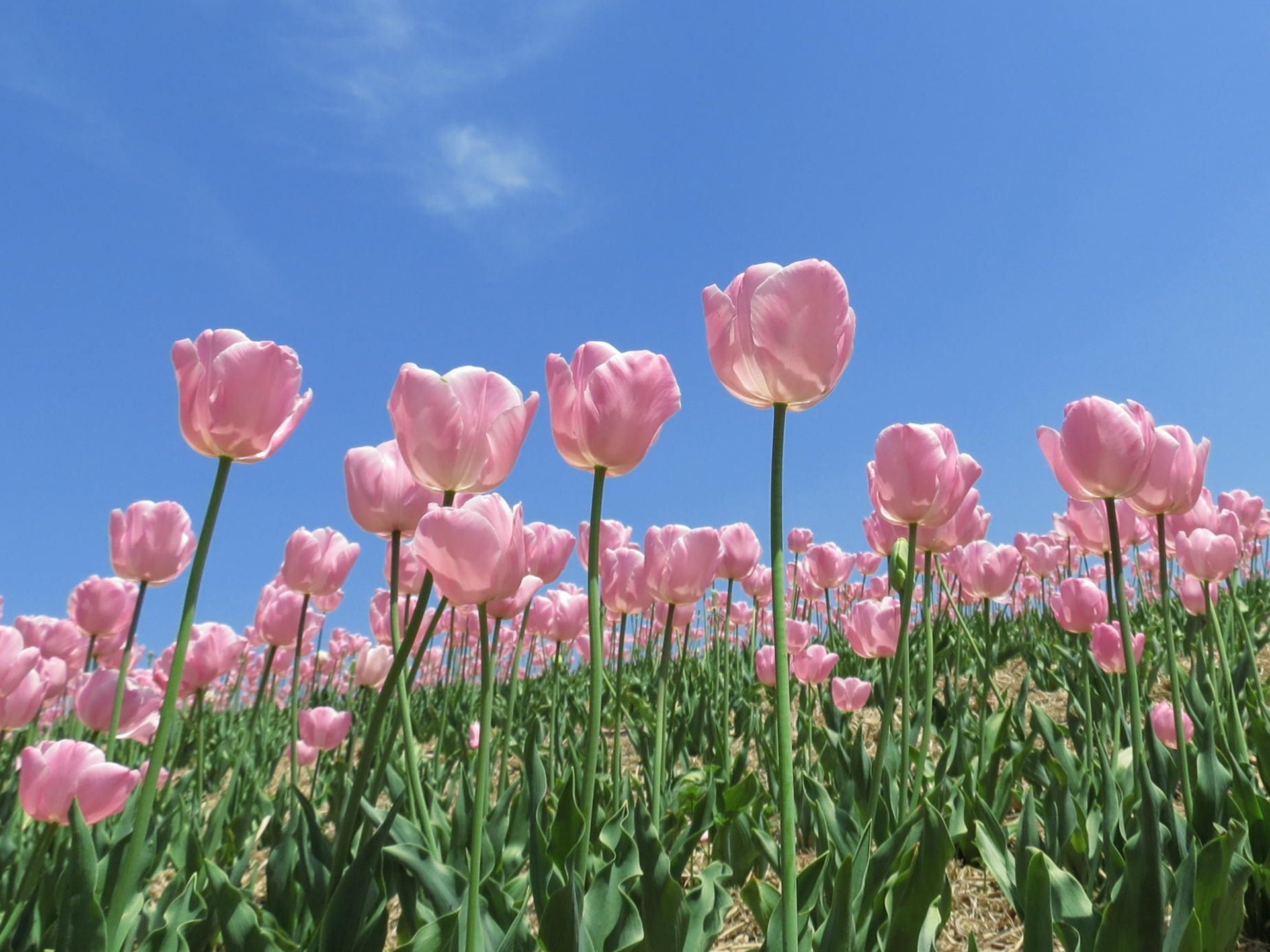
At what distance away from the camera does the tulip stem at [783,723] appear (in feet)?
3.84

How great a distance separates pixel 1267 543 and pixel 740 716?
28.3 ft

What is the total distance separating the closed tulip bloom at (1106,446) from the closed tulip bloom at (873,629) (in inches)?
47.4

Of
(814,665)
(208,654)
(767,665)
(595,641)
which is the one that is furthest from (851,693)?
(595,641)

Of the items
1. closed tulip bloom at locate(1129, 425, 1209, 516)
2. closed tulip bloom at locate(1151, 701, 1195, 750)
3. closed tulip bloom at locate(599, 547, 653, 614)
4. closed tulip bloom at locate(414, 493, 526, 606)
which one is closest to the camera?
closed tulip bloom at locate(414, 493, 526, 606)

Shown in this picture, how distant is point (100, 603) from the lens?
141 inches

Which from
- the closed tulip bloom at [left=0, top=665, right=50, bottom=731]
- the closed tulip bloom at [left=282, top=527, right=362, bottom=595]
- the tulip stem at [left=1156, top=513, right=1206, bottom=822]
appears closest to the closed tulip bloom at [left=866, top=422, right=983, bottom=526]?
the tulip stem at [left=1156, top=513, right=1206, bottom=822]

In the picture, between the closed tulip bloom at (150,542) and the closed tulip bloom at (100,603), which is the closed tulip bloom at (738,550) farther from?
the closed tulip bloom at (100,603)

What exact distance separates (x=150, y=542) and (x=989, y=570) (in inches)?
120

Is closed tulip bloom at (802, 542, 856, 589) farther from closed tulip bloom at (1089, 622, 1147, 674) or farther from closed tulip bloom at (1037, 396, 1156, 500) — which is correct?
closed tulip bloom at (1037, 396, 1156, 500)

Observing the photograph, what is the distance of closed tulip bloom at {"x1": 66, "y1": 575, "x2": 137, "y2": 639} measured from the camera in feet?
11.6

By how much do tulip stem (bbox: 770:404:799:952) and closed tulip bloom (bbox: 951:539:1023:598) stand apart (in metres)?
2.54

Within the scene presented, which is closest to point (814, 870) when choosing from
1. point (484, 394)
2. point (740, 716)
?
point (484, 394)

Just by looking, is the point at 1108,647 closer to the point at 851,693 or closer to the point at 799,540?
the point at 851,693

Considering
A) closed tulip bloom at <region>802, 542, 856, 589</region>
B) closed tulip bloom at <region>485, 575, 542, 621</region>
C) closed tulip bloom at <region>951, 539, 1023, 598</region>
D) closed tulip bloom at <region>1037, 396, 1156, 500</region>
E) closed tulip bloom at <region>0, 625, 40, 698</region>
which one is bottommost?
closed tulip bloom at <region>0, 625, 40, 698</region>
